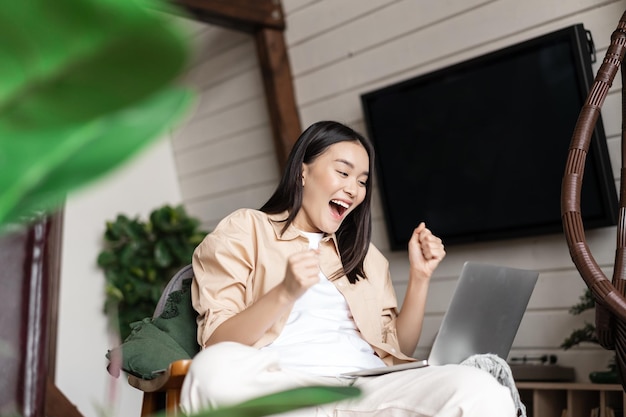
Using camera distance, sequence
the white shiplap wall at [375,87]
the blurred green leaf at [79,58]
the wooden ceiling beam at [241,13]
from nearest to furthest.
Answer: the blurred green leaf at [79,58] < the white shiplap wall at [375,87] < the wooden ceiling beam at [241,13]

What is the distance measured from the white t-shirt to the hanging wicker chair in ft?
1.86

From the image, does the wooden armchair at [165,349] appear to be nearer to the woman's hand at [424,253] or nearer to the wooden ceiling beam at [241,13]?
the woman's hand at [424,253]

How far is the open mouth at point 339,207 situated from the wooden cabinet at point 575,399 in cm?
109

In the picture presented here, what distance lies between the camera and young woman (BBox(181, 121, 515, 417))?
1571 mm

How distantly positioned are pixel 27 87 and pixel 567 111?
9.27ft

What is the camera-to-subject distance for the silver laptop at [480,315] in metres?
1.87

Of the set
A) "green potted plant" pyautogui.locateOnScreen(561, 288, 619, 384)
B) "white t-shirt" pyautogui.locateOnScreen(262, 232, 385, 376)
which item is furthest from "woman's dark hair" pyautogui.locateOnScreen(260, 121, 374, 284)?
"green potted plant" pyautogui.locateOnScreen(561, 288, 619, 384)

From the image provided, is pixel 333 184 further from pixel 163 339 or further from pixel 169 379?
pixel 169 379

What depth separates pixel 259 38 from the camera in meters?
3.92

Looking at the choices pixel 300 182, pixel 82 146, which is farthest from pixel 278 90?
pixel 82 146

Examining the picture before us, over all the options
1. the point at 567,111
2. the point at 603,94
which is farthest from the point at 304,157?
the point at 567,111

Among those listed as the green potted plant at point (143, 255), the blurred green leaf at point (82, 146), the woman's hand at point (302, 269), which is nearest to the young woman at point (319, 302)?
the woman's hand at point (302, 269)

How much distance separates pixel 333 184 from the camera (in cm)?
208

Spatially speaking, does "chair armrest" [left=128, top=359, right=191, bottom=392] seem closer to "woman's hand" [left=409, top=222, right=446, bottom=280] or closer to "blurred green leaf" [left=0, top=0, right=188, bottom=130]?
"woman's hand" [left=409, top=222, right=446, bottom=280]
